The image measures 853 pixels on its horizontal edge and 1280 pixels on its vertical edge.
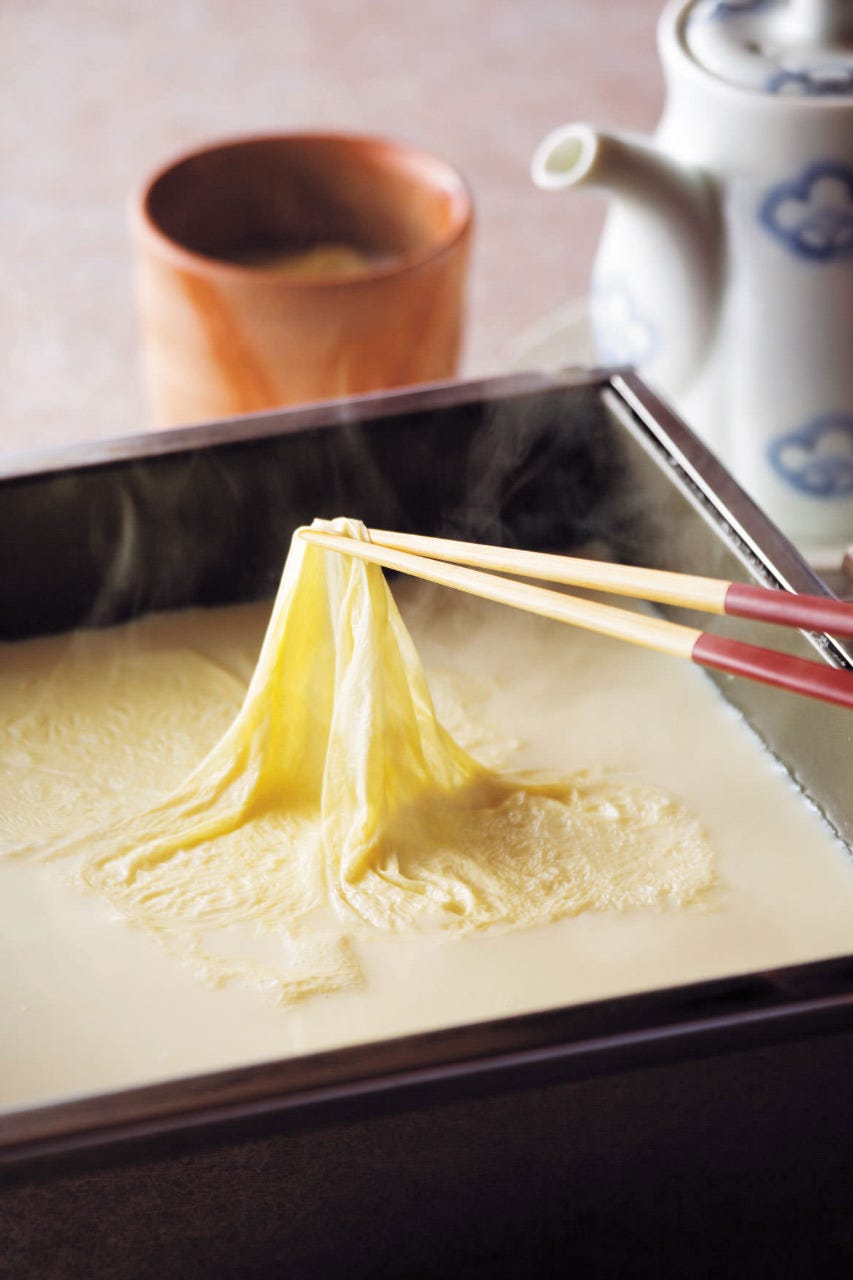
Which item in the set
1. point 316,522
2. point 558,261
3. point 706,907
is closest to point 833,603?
point 706,907

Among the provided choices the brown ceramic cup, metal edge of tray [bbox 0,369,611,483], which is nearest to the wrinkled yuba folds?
metal edge of tray [bbox 0,369,611,483]

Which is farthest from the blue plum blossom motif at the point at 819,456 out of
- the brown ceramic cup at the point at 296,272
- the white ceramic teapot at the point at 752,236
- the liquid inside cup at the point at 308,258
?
the liquid inside cup at the point at 308,258

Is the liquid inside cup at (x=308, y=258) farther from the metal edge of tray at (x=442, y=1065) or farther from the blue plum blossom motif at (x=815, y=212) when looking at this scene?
the metal edge of tray at (x=442, y=1065)

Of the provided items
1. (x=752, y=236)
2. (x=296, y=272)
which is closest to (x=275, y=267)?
(x=296, y=272)

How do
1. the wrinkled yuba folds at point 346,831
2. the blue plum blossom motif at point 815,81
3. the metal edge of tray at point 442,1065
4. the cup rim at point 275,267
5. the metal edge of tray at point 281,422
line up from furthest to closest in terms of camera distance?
the cup rim at point 275,267 < the blue plum blossom motif at point 815,81 < the metal edge of tray at point 281,422 < the wrinkled yuba folds at point 346,831 < the metal edge of tray at point 442,1065

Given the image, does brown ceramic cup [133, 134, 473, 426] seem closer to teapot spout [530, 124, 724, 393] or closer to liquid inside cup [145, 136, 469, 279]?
liquid inside cup [145, 136, 469, 279]

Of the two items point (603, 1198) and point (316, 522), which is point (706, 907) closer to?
point (603, 1198)

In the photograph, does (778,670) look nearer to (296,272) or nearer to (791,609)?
(791,609)
